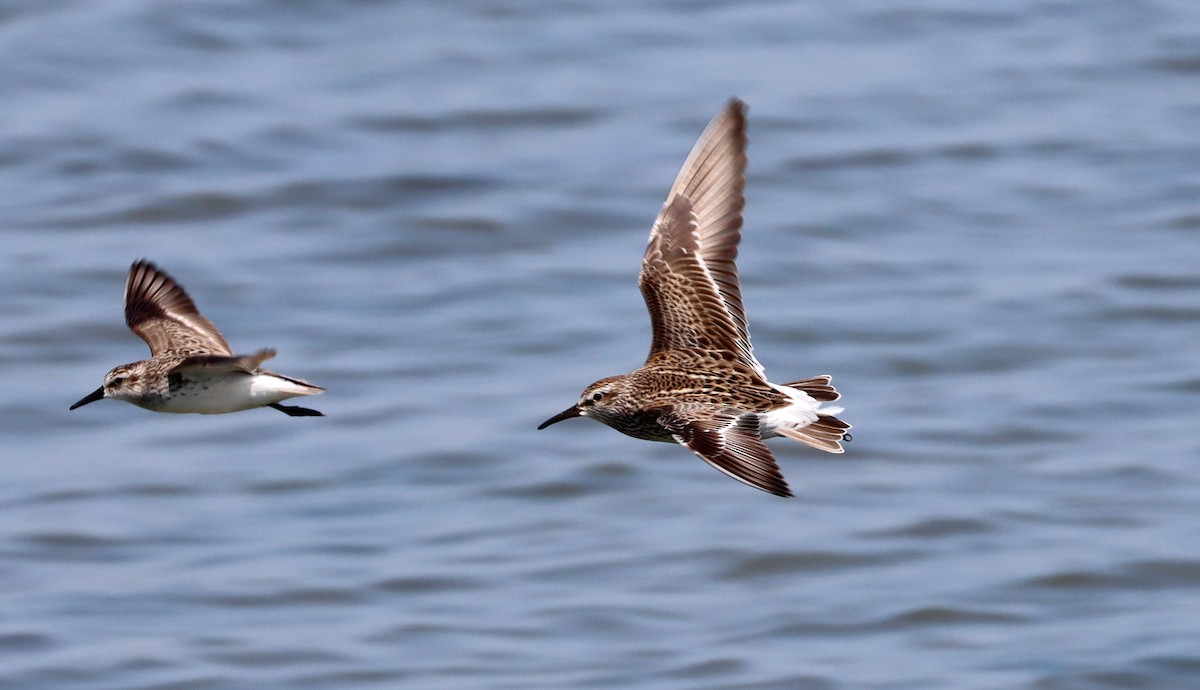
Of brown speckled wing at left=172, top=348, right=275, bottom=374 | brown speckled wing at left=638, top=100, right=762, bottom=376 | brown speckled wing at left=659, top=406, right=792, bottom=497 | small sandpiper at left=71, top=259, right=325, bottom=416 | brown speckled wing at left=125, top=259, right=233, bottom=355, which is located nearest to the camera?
brown speckled wing at left=172, top=348, right=275, bottom=374

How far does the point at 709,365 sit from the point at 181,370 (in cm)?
246

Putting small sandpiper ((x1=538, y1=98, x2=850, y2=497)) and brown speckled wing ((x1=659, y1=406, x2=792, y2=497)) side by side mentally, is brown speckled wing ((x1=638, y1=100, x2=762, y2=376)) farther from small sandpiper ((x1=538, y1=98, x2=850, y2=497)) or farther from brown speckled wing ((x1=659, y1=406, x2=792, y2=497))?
brown speckled wing ((x1=659, y1=406, x2=792, y2=497))

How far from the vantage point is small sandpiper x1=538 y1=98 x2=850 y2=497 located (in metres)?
8.66

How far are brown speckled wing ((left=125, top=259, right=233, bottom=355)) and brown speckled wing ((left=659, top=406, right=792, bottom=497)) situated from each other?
2859 millimetres

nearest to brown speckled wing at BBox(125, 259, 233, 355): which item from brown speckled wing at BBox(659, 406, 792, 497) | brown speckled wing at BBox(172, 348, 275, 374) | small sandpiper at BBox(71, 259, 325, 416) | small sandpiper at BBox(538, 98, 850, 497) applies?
small sandpiper at BBox(71, 259, 325, 416)

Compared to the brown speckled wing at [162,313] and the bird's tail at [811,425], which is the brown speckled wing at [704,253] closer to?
the bird's tail at [811,425]

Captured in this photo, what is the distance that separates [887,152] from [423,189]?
18.8 ft

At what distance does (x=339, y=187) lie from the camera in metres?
24.6

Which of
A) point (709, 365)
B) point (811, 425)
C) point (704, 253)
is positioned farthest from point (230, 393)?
point (704, 253)

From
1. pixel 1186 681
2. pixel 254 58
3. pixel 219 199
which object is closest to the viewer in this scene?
pixel 1186 681

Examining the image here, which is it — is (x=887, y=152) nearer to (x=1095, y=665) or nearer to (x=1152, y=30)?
(x=1152, y=30)

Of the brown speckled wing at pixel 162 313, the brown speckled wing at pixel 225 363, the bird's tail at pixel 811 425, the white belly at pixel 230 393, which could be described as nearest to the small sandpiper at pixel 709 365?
the bird's tail at pixel 811 425

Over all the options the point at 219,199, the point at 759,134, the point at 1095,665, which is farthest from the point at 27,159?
the point at 1095,665

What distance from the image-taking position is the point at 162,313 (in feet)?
36.0
